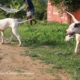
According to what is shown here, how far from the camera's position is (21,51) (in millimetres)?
11484

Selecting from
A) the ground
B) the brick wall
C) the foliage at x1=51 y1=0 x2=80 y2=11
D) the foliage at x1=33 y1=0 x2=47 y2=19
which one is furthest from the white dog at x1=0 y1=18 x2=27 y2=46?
the foliage at x1=33 y1=0 x2=47 y2=19

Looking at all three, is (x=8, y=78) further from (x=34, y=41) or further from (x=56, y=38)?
(x=56, y=38)

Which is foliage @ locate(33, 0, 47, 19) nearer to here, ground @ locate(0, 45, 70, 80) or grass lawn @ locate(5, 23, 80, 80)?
grass lawn @ locate(5, 23, 80, 80)

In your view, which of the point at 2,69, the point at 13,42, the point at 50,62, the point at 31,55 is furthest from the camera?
the point at 13,42

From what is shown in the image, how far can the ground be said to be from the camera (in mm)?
8486

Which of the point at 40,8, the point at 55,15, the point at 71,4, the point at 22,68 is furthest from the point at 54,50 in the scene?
the point at 40,8

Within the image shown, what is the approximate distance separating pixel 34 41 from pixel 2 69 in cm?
419

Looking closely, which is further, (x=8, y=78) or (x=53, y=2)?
(x=53, y=2)

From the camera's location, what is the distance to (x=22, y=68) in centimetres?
930

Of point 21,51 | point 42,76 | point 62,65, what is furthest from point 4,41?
point 42,76

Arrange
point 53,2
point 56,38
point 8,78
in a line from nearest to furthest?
point 8,78 → point 56,38 → point 53,2

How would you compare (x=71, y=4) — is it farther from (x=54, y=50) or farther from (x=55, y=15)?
(x=54, y=50)

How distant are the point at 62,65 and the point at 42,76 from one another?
3.91 feet

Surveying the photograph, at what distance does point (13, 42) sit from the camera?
1309 cm
